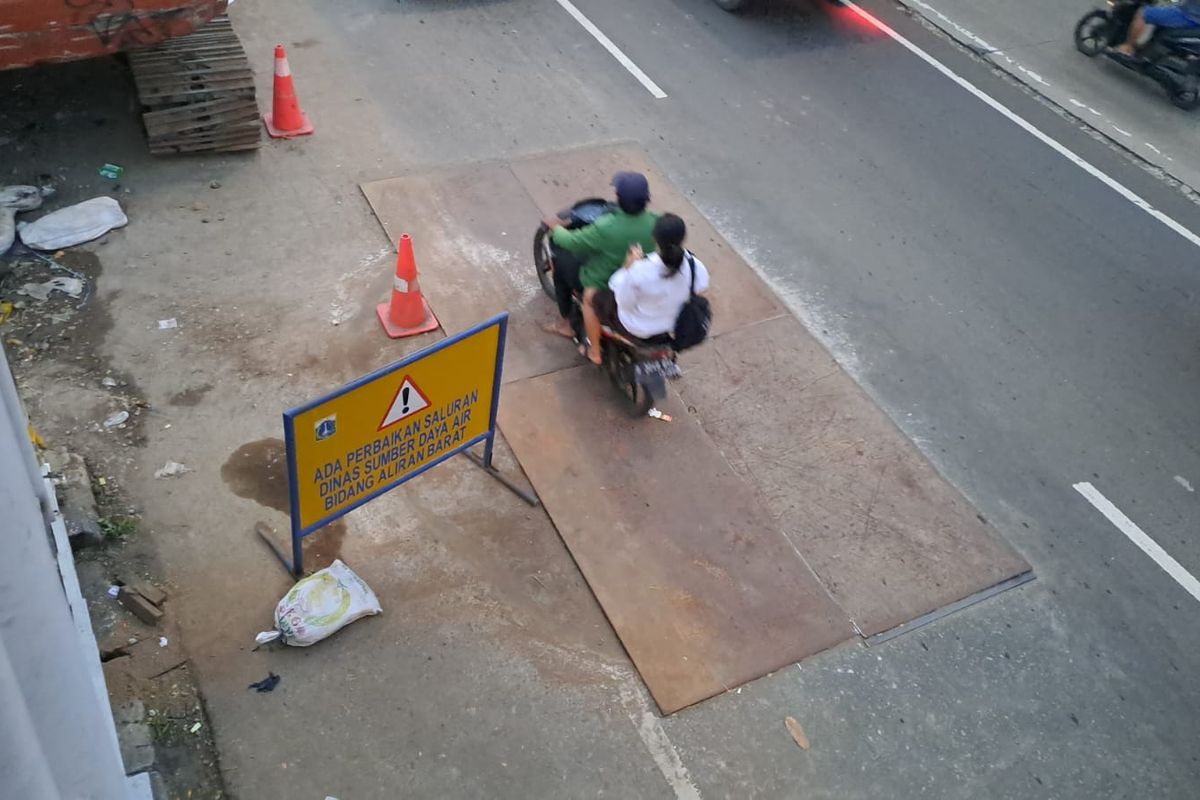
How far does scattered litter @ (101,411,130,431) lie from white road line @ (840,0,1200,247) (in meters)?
8.88

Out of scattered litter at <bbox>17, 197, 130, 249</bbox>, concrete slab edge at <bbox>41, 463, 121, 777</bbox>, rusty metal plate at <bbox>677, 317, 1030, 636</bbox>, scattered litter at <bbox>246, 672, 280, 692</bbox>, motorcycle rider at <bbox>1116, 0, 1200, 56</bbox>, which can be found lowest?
scattered litter at <bbox>246, 672, 280, 692</bbox>

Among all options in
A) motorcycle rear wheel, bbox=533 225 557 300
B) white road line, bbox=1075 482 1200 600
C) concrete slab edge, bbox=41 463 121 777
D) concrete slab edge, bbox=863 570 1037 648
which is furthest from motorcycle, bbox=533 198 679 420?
concrete slab edge, bbox=41 463 121 777

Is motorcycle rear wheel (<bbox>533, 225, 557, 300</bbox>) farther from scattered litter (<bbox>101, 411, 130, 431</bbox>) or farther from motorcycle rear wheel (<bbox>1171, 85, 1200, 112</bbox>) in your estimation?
motorcycle rear wheel (<bbox>1171, 85, 1200, 112</bbox>)

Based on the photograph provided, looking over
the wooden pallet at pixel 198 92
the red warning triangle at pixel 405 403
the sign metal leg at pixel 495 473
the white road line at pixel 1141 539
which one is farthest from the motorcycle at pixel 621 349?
the white road line at pixel 1141 539

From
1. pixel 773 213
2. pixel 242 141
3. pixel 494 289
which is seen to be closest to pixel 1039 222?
pixel 773 213

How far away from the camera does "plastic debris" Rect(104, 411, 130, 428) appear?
5594 millimetres

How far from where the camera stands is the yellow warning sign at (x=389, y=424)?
4352mm

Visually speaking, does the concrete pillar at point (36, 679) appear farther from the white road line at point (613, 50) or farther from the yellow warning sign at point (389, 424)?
the white road line at point (613, 50)

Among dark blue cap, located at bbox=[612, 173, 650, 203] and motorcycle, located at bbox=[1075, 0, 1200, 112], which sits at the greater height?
dark blue cap, located at bbox=[612, 173, 650, 203]

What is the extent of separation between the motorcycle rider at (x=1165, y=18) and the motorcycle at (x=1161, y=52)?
0.06 metres

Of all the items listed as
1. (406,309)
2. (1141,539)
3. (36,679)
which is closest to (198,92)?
(406,309)

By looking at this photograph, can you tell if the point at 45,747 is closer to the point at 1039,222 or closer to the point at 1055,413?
the point at 1055,413

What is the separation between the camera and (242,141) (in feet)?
25.2

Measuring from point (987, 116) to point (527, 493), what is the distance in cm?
720
